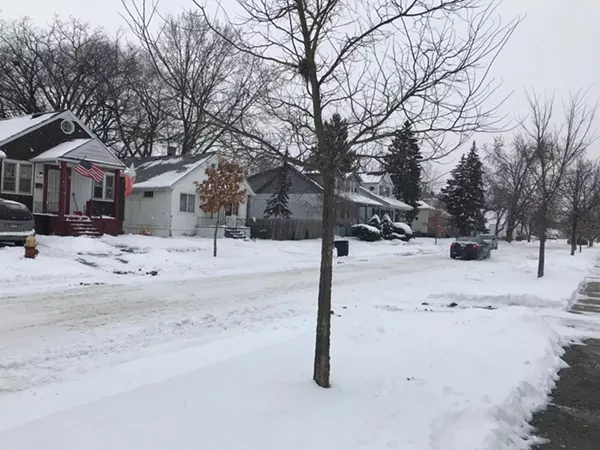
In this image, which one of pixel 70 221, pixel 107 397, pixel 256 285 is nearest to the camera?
pixel 107 397

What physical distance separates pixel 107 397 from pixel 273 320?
4821mm

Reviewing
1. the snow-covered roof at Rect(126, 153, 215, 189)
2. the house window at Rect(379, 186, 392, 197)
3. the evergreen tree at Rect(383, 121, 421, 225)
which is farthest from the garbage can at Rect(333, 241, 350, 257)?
the house window at Rect(379, 186, 392, 197)

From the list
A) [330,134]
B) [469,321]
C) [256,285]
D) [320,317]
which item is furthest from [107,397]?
[256,285]

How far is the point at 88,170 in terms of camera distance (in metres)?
23.6

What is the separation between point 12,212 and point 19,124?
28.0 feet

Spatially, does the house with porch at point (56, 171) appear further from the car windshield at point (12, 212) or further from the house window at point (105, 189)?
the car windshield at point (12, 212)

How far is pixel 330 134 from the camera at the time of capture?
5344mm

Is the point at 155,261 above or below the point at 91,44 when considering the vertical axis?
below

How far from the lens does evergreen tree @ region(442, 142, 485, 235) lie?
62312 mm

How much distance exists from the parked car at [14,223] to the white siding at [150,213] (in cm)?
1165

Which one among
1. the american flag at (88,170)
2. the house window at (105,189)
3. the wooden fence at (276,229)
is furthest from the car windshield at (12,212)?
the wooden fence at (276,229)

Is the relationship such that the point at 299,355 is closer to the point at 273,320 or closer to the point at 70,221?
the point at 273,320

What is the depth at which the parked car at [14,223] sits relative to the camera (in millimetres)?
17312

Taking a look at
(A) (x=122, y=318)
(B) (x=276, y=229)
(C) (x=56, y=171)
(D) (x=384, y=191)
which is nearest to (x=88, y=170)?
(C) (x=56, y=171)
